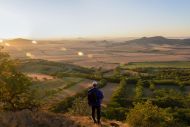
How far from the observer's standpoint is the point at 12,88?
101 ft

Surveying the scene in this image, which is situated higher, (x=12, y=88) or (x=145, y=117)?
(x=12, y=88)

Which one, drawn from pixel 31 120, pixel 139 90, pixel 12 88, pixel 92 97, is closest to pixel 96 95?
pixel 92 97

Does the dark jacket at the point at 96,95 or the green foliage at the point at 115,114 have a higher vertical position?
the dark jacket at the point at 96,95

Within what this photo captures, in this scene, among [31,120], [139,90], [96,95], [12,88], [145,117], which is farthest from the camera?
[139,90]

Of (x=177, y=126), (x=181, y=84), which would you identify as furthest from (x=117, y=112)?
(x=181, y=84)

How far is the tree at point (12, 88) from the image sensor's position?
30.7m

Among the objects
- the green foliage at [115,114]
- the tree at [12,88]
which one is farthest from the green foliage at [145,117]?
the green foliage at [115,114]

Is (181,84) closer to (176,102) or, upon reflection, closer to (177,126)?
(176,102)

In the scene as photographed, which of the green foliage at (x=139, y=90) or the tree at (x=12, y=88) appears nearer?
the tree at (x=12, y=88)

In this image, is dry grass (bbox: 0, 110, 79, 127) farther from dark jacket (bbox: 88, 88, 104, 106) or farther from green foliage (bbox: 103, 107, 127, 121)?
green foliage (bbox: 103, 107, 127, 121)

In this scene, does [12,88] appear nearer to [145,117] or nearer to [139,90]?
[145,117]

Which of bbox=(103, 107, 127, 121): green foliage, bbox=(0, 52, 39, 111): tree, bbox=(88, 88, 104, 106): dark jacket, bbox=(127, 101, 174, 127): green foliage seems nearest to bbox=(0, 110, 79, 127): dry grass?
bbox=(88, 88, 104, 106): dark jacket

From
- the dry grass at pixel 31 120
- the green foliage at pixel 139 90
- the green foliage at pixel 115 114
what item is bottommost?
the green foliage at pixel 139 90

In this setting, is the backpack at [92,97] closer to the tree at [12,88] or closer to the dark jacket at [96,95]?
the dark jacket at [96,95]
